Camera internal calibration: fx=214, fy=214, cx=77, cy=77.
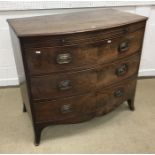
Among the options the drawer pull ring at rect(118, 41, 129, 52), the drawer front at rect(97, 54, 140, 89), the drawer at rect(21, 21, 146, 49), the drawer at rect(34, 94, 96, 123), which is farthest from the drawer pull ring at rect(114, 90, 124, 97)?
the drawer at rect(21, 21, 146, 49)

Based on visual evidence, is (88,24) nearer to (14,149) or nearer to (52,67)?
(52,67)

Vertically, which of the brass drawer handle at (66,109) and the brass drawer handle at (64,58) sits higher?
the brass drawer handle at (64,58)

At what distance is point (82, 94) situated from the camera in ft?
5.06

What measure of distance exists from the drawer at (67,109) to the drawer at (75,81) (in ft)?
0.17

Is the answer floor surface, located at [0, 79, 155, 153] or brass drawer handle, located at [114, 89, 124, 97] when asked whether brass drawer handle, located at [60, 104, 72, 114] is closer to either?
floor surface, located at [0, 79, 155, 153]

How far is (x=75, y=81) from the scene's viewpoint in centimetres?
147

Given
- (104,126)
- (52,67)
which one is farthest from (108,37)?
(104,126)

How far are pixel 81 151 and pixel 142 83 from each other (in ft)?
3.96

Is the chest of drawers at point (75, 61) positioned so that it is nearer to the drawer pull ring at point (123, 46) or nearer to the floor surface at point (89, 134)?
the drawer pull ring at point (123, 46)

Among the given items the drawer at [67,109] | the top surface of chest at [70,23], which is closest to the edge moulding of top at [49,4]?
the top surface of chest at [70,23]

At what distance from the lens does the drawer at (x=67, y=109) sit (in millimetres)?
1512

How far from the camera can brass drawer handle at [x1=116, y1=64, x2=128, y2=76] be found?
1.63 metres

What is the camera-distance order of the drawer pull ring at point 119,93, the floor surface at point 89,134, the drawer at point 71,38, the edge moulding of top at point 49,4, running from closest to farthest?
A: 1. the drawer at point 71,38
2. the floor surface at point 89,134
3. the drawer pull ring at point 119,93
4. the edge moulding of top at point 49,4

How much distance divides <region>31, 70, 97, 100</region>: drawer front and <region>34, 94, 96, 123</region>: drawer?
0.06 m
